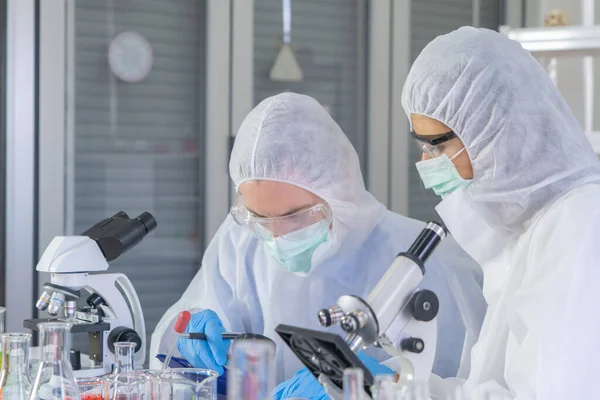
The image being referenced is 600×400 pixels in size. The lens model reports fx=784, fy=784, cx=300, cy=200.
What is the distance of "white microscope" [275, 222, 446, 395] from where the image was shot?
1062mm

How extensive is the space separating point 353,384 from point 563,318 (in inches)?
17.8

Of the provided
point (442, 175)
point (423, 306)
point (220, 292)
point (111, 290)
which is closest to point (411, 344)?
point (423, 306)

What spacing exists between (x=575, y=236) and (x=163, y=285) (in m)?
2.30

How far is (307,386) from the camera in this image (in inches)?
57.2

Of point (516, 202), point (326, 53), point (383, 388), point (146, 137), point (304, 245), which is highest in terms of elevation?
point (326, 53)

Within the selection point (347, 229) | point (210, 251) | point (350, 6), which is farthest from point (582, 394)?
point (350, 6)

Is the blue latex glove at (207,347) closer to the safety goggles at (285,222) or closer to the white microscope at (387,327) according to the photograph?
the safety goggles at (285,222)

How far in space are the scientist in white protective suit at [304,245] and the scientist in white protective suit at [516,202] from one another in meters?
0.31

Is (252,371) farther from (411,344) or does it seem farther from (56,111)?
(56,111)

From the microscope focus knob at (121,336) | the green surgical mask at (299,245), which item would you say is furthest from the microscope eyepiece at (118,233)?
the green surgical mask at (299,245)

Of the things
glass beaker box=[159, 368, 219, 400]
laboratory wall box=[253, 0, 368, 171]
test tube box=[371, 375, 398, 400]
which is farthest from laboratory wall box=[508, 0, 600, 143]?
test tube box=[371, 375, 398, 400]

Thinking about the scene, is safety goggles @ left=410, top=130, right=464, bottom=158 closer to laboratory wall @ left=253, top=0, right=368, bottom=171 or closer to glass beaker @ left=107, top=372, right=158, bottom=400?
glass beaker @ left=107, top=372, right=158, bottom=400

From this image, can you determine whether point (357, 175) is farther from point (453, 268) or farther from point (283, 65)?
point (283, 65)

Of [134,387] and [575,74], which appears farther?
[575,74]
